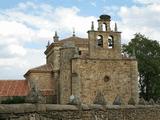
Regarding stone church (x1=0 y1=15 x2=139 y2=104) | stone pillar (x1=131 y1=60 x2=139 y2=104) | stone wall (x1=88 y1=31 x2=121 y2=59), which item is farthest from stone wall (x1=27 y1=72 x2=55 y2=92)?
stone pillar (x1=131 y1=60 x2=139 y2=104)

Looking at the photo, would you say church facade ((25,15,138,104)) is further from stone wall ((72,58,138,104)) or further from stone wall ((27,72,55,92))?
stone wall ((27,72,55,92))

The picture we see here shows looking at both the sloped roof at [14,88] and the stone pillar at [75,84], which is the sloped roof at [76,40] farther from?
the stone pillar at [75,84]

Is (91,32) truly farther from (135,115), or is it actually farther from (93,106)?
(93,106)

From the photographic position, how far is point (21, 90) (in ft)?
152

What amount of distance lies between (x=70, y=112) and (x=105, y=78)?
30.3 m

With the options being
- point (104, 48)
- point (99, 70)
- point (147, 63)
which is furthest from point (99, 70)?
point (147, 63)

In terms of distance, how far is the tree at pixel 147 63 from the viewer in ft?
190

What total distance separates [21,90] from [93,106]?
3149 centimetres

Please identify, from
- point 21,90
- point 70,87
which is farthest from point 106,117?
point 21,90

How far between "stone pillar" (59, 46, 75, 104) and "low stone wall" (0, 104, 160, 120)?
18.9 m

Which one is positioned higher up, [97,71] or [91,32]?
[91,32]

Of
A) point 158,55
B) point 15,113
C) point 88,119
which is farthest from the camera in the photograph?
point 158,55

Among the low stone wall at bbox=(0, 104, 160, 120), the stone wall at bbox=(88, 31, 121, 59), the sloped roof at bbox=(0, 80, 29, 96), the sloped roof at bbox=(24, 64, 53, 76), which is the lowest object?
the low stone wall at bbox=(0, 104, 160, 120)

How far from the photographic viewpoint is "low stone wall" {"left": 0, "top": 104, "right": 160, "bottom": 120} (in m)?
9.30
